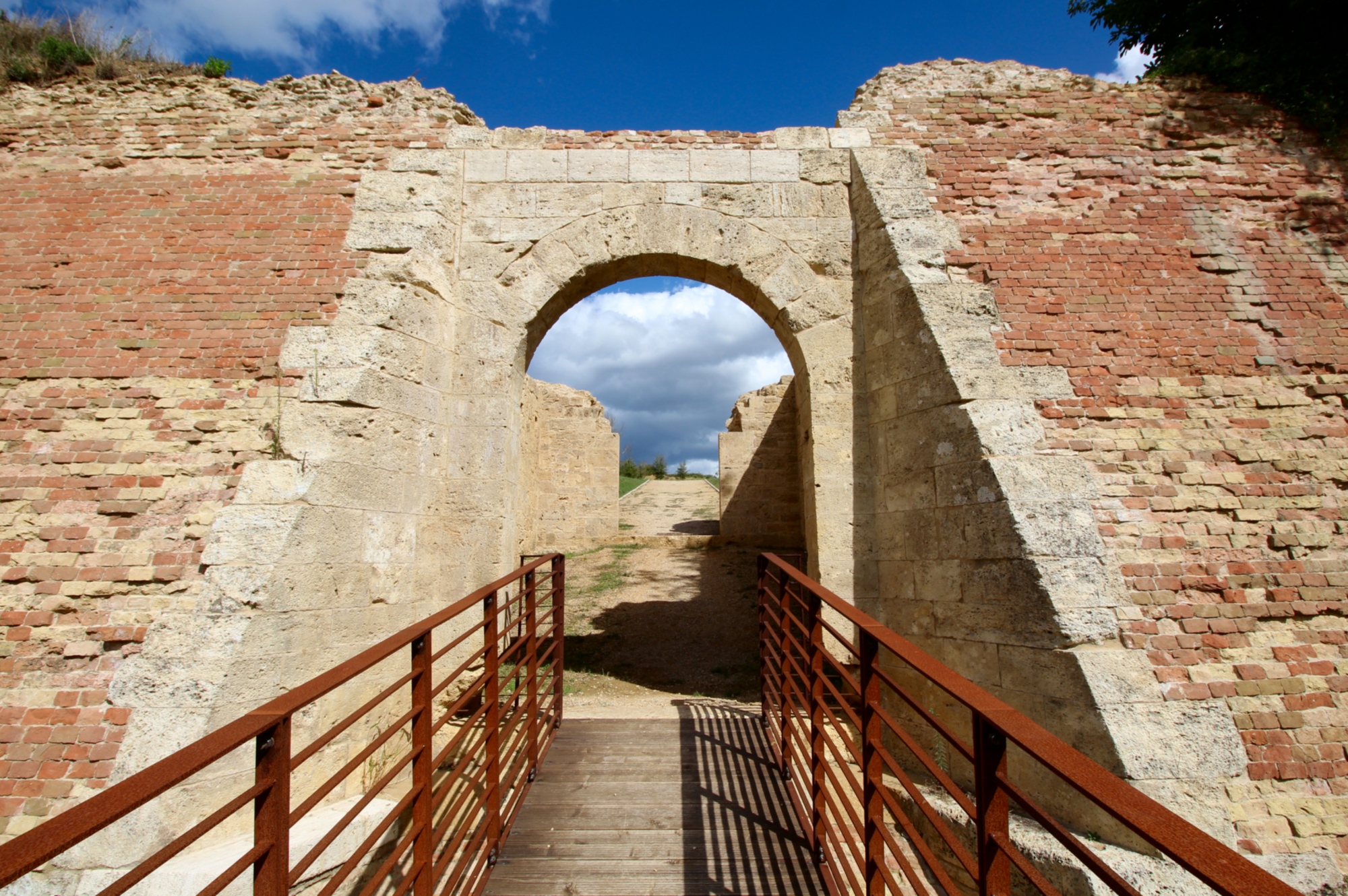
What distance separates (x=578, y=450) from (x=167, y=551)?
9623 mm

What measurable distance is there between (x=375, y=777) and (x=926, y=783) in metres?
3.61

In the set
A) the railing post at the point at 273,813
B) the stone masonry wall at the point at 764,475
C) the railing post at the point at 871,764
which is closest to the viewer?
the railing post at the point at 273,813

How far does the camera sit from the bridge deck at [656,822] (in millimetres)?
2791

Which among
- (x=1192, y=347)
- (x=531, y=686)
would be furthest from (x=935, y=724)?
(x=1192, y=347)

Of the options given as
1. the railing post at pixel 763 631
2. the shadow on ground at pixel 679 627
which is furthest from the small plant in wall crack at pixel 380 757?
the railing post at pixel 763 631

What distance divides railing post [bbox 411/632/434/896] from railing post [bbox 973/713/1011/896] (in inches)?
73.0

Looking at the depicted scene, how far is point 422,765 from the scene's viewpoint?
2367 mm

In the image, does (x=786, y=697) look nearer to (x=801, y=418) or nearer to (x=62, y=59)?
(x=801, y=418)

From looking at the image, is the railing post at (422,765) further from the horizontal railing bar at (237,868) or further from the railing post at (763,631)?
the railing post at (763,631)

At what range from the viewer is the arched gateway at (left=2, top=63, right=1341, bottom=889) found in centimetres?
344

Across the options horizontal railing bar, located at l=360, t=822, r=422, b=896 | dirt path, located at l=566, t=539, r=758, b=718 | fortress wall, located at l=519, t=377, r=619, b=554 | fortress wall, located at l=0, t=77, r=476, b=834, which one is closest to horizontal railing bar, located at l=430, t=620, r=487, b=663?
horizontal railing bar, located at l=360, t=822, r=422, b=896

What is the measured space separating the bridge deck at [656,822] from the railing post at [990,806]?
4.64 ft

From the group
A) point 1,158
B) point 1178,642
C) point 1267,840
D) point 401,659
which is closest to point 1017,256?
point 1178,642

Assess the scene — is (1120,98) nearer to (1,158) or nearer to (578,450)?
(1,158)
